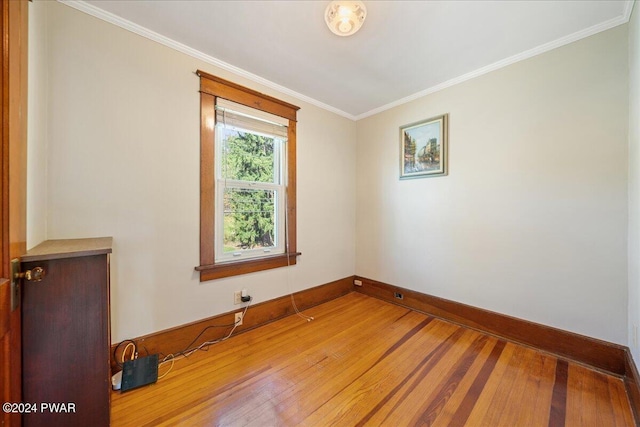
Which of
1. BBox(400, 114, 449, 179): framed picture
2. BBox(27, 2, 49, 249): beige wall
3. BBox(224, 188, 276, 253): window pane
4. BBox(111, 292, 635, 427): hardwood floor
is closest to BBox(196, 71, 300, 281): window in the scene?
BBox(224, 188, 276, 253): window pane

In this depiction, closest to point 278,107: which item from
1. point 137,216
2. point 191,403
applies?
point 137,216

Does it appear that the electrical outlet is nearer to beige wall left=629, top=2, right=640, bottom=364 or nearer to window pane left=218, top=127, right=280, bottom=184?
window pane left=218, top=127, right=280, bottom=184

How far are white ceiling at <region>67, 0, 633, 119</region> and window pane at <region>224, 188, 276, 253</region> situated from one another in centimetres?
114

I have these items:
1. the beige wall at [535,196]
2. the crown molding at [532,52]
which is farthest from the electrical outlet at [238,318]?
the crown molding at [532,52]

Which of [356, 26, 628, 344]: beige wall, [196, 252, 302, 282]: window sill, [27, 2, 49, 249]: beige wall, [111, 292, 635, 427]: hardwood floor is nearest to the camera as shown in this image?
[27, 2, 49, 249]: beige wall

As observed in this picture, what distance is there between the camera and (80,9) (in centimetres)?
150

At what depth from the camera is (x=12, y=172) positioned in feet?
3.09

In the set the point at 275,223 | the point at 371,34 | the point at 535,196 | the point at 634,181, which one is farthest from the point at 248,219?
the point at 634,181

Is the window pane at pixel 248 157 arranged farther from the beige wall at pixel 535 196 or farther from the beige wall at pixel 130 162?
the beige wall at pixel 535 196

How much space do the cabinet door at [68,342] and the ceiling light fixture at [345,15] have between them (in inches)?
72.5

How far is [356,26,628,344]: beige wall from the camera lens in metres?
1.65

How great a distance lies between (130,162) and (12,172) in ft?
2.51

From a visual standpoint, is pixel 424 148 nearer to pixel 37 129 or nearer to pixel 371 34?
pixel 371 34

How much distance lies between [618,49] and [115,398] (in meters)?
3.94
